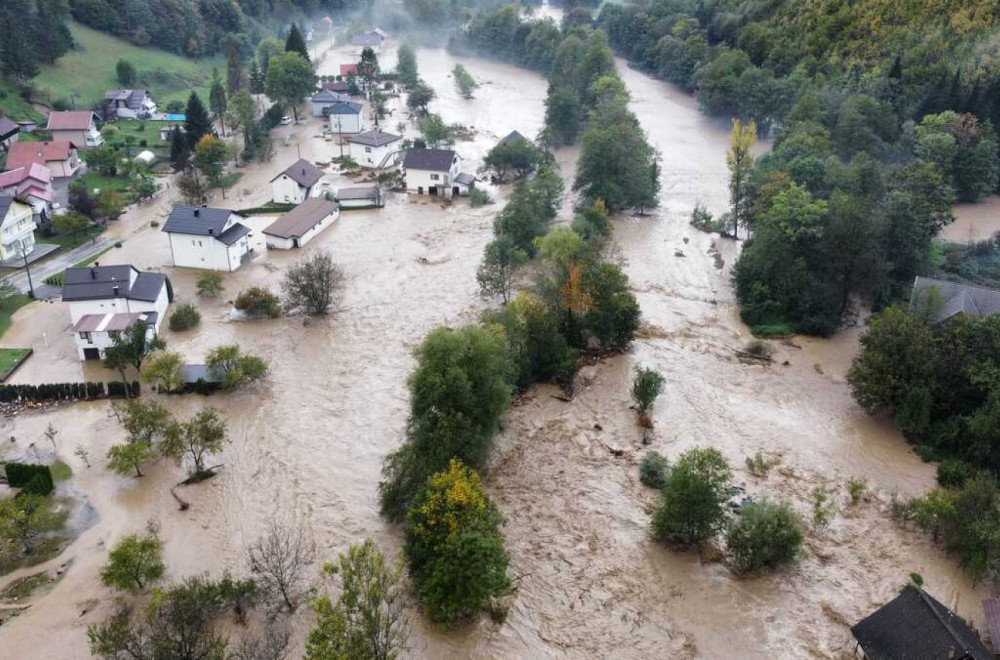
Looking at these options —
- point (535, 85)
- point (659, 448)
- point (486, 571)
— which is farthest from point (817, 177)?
point (535, 85)

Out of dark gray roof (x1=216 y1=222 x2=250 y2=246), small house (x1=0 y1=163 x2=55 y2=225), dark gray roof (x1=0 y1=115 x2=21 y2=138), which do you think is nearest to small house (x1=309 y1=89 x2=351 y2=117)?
dark gray roof (x1=0 y1=115 x2=21 y2=138)

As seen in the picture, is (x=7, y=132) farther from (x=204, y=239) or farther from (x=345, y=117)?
(x=345, y=117)

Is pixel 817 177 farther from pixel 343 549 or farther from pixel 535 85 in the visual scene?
pixel 535 85

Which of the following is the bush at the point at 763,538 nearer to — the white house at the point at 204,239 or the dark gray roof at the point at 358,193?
the white house at the point at 204,239

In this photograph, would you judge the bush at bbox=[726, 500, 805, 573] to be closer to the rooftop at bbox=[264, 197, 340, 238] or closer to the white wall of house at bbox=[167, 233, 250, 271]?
the white wall of house at bbox=[167, 233, 250, 271]

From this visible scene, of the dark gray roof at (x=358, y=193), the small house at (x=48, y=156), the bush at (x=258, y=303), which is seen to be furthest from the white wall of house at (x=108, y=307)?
the small house at (x=48, y=156)

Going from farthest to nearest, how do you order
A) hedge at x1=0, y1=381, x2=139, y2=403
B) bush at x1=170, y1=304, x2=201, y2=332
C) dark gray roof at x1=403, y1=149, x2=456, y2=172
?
dark gray roof at x1=403, y1=149, x2=456, y2=172 → bush at x1=170, y1=304, x2=201, y2=332 → hedge at x1=0, y1=381, x2=139, y2=403
